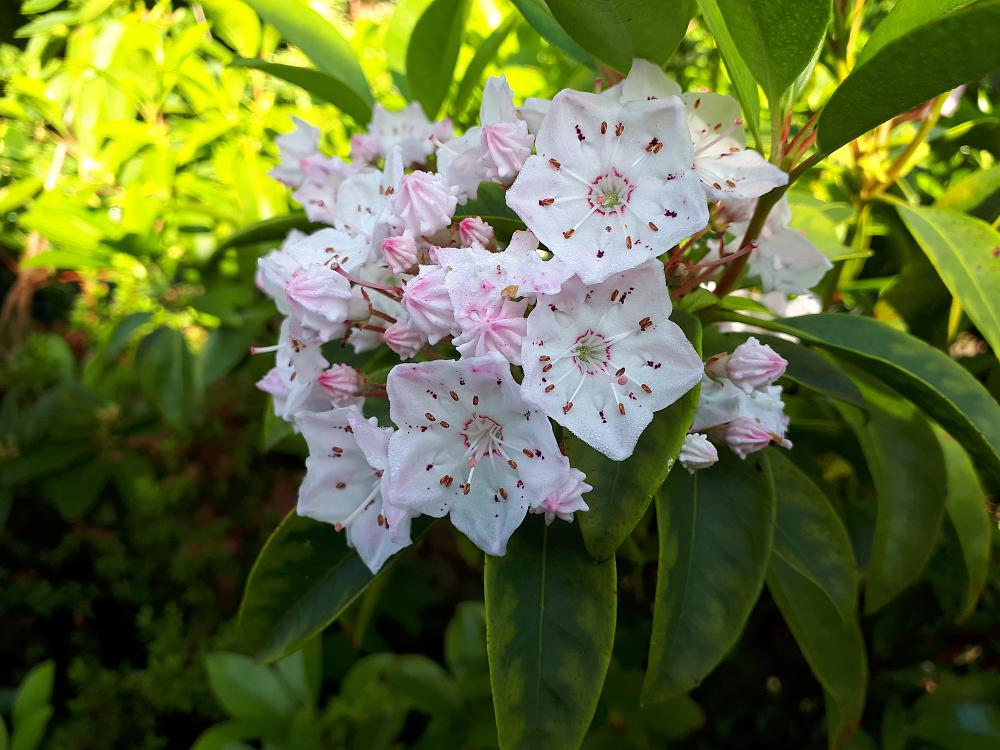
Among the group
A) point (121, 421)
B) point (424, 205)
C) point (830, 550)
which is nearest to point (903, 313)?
point (830, 550)

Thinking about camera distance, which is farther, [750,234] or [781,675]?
[781,675]

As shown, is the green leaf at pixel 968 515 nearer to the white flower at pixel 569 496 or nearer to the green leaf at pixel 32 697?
the white flower at pixel 569 496

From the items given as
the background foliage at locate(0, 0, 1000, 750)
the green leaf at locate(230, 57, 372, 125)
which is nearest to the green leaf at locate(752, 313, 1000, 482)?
the background foliage at locate(0, 0, 1000, 750)

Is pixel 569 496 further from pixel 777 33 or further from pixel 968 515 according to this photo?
pixel 968 515

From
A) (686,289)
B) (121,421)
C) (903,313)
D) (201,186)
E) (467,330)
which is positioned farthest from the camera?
(121,421)

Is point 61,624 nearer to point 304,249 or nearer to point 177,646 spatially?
point 177,646

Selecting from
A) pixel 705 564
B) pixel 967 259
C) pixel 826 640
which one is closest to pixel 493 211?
pixel 705 564

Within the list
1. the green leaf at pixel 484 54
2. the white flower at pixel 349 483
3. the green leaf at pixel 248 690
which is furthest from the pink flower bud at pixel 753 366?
the green leaf at pixel 248 690
